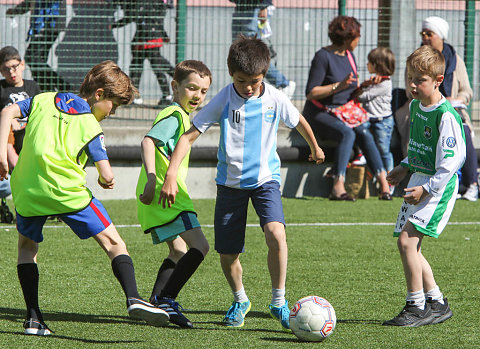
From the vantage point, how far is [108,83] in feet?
14.7

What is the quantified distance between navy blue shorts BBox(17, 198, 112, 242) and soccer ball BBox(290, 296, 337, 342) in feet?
3.44

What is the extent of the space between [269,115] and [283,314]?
1041 millimetres

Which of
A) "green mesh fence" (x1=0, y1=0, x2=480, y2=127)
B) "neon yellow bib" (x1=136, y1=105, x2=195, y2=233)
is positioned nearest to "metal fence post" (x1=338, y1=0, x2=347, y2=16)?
"green mesh fence" (x1=0, y1=0, x2=480, y2=127)

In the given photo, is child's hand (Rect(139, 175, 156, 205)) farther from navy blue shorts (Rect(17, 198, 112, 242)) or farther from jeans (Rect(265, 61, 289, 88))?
jeans (Rect(265, 61, 289, 88))

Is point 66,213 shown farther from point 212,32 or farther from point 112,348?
point 212,32

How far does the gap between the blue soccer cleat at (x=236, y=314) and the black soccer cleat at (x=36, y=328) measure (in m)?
0.91

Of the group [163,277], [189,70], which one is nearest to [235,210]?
[163,277]

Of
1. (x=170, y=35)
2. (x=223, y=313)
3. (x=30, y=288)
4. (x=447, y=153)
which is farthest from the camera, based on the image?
(x=170, y=35)

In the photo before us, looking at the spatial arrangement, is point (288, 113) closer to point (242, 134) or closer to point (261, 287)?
point (242, 134)

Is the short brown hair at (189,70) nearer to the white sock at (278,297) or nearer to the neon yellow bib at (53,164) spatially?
the neon yellow bib at (53,164)

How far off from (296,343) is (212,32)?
6310mm

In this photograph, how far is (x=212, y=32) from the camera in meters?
10.0

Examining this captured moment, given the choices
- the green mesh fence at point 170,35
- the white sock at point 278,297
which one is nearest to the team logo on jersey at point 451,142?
the white sock at point 278,297

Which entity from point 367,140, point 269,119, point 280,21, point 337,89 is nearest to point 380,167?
point 367,140
